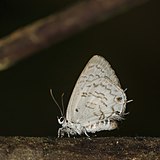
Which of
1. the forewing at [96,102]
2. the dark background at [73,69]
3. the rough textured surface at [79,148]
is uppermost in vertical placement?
the dark background at [73,69]

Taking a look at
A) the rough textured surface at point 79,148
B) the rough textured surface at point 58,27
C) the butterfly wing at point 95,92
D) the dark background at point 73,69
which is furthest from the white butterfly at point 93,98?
the dark background at point 73,69

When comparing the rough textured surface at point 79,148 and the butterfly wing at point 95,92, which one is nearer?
the rough textured surface at point 79,148

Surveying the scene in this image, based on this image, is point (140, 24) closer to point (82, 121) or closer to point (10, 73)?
point (10, 73)

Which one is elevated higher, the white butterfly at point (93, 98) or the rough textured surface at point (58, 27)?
the rough textured surface at point (58, 27)

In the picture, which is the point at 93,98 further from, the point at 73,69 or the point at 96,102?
the point at 73,69

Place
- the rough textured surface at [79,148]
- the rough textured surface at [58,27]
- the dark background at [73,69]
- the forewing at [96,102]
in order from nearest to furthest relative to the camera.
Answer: the rough textured surface at [79,148] < the forewing at [96,102] < the rough textured surface at [58,27] < the dark background at [73,69]

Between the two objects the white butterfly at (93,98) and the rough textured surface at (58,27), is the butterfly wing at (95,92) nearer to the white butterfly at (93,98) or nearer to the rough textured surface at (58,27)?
the white butterfly at (93,98)

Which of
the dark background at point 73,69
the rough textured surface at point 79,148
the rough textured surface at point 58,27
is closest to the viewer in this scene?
the rough textured surface at point 79,148

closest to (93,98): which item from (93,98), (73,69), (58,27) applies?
(93,98)
